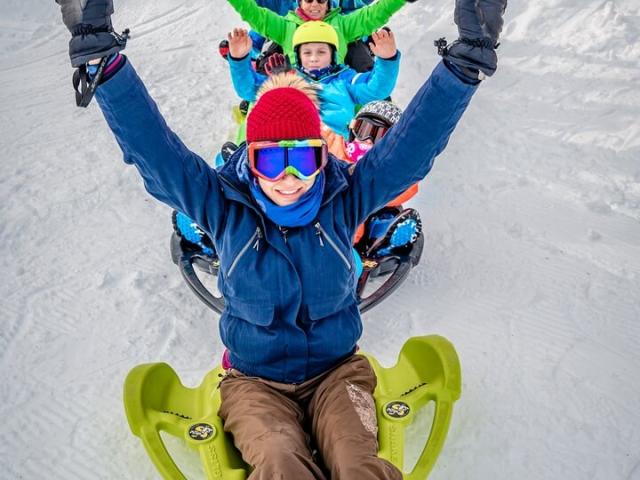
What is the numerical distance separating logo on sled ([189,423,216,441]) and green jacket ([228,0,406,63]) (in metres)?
3.25

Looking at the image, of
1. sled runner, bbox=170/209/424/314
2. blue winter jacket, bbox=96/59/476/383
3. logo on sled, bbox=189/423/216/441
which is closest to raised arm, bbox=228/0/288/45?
sled runner, bbox=170/209/424/314

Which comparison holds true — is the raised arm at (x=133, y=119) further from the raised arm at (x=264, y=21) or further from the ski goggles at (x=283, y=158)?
the raised arm at (x=264, y=21)

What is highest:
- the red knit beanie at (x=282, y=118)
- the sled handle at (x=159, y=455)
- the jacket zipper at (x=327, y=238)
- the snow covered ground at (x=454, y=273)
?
the red knit beanie at (x=282, y=118)

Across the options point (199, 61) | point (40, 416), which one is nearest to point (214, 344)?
point (40, 416)

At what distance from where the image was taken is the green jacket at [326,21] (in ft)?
16.0

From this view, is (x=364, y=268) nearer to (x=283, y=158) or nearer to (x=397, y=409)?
(x=397, y=409)

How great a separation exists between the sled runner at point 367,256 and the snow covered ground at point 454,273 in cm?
16

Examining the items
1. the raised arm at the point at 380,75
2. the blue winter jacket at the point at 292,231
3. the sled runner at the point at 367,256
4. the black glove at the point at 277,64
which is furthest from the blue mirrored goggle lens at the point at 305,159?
the black glove at the point at 277,64

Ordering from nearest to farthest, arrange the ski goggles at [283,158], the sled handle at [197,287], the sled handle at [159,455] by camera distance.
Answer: the ski goggles at [283,158]
the sled handle at [159,455]
the sled handle at [197,287]

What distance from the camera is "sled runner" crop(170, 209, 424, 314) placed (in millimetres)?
3355

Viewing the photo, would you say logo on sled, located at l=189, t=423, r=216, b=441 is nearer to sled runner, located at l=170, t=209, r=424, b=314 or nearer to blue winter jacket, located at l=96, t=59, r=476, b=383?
blue winter jacket, located at l=96, t=59, r=476, b=383

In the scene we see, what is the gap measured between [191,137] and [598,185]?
9.56 ft

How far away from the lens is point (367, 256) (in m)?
3.55

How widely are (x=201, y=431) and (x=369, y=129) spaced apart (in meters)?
1.93
